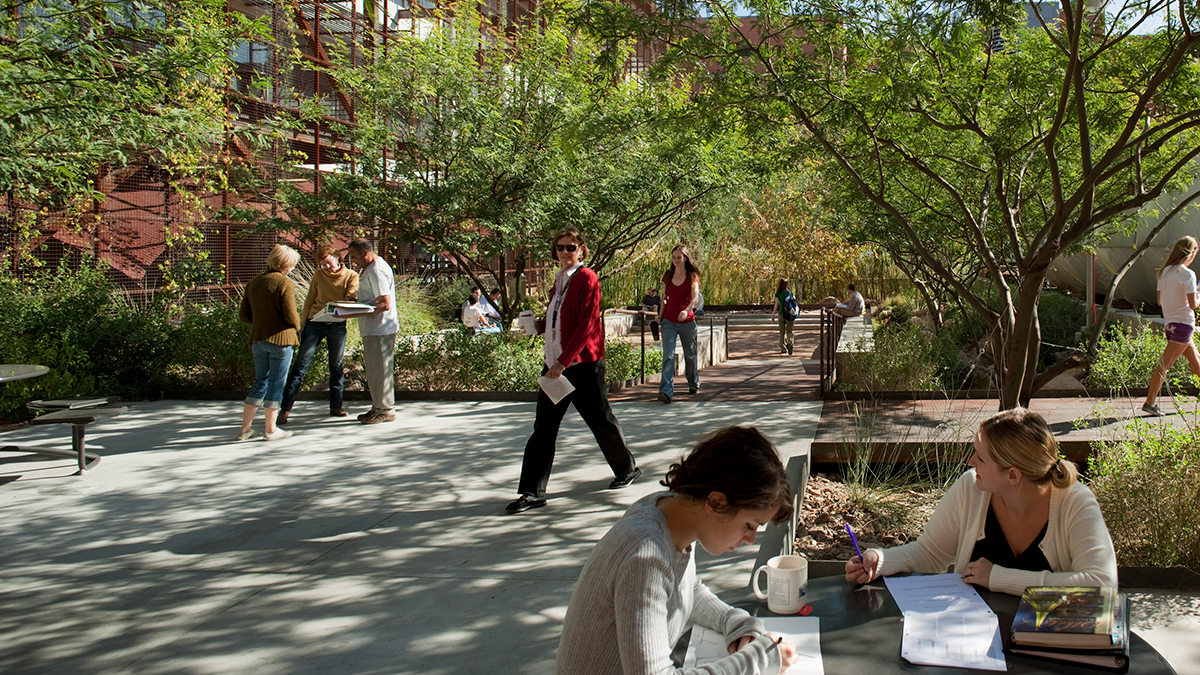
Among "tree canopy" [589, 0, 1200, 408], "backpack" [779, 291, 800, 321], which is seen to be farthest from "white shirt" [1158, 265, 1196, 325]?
"backpack" [779, 291, 800, 321]

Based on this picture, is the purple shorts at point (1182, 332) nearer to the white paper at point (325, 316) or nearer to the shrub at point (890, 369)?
the shrub at point (890, 369)

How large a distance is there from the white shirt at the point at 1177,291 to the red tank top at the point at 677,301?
15.0 ft

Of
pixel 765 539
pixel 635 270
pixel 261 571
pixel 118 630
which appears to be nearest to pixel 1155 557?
pixel 765 539

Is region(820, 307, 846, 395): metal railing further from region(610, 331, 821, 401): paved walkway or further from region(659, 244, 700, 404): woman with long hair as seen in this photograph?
region(659, 244, 700, 404): woman with long hair

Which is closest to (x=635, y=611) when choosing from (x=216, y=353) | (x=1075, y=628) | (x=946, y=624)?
(x=946, y=624)

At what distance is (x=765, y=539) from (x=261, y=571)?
8.87ft

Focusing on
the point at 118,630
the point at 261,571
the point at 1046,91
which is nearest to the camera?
the point at 118,630

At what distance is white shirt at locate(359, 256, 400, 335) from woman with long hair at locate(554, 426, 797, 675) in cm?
686

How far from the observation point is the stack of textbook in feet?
6.82

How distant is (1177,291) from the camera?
26.1ft

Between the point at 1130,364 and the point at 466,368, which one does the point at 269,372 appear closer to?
the point at 466,368

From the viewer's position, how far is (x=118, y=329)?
10.7 m

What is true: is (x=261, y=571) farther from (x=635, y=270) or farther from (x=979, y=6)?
(x=635, y=270)

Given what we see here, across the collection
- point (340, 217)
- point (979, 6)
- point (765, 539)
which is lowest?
point (765, 539)
